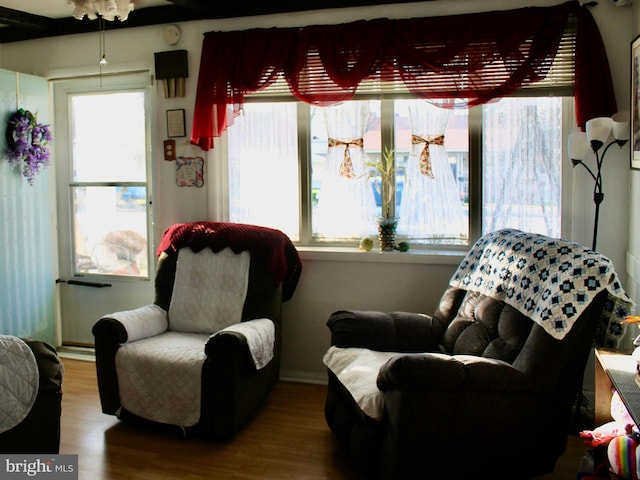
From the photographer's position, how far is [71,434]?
315cm

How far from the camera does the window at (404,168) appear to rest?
3520mm

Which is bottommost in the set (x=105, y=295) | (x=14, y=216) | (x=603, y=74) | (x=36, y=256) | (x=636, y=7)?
(x=105, y=295)

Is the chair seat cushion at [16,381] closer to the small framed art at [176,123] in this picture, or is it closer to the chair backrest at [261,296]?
the chair backrest at [261,296]

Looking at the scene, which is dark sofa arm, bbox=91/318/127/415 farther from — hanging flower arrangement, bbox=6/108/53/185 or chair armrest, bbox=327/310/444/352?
hanging flower arrangement, bbox=6/108/53/185

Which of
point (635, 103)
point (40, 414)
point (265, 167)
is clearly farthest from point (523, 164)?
point (40, 414)

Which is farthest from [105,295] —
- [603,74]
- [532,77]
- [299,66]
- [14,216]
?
[603,74]

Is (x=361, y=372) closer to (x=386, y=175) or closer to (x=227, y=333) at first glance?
(x=227, y=333)

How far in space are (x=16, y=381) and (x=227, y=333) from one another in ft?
3.25

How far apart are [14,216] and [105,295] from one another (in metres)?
0.83

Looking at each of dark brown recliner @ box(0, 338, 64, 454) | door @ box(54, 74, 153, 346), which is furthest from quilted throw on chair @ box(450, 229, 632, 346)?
door @ box(54, 74, 153, 346)

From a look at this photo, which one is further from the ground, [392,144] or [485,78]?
[485,78]

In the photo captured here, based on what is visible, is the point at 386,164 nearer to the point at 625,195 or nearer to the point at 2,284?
the point at 625,195

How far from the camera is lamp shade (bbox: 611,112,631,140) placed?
3070 mm

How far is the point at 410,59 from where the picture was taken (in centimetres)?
346
